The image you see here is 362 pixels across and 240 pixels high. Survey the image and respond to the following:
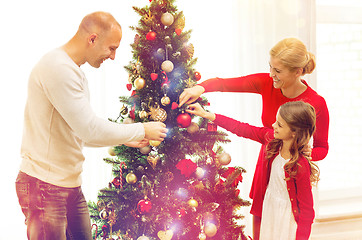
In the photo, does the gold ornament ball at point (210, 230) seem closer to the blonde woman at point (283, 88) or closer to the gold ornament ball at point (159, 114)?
the blonde woman at point (283, 88)

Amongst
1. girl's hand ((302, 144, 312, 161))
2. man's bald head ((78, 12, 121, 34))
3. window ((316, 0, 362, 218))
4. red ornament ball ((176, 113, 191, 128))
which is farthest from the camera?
window ((316, 0, 362, 218))

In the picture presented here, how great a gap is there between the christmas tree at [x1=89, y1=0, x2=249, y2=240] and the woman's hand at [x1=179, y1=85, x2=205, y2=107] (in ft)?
0.14

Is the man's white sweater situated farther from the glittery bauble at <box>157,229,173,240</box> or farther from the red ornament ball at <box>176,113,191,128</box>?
the glittery bauble at <box>157,229,173,240</box>

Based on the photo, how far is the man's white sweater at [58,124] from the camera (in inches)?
51.6

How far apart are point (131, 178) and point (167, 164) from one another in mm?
205

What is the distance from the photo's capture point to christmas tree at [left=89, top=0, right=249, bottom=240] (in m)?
1.84

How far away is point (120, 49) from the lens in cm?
251

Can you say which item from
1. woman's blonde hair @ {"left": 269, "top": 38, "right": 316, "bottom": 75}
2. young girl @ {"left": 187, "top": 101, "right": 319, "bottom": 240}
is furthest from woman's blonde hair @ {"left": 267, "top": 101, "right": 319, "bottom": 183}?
woman's blonde hair @ {"left": 269, "top": 38, "right": 316, "bottom": 75}

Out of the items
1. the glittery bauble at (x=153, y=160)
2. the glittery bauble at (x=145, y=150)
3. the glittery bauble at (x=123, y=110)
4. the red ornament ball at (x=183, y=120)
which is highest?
the glittery bauble at (x=123, y=110)

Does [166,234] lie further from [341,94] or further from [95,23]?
[341,94]

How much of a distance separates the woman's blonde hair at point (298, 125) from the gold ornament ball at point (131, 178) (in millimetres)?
779

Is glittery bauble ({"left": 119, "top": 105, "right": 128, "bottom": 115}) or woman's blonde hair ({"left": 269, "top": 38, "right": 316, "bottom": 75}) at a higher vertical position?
woman's blonde hair ({"left": 269, "top": 38, "right": 316, "bottom": 75})

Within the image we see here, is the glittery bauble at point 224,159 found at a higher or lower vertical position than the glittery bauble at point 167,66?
lower

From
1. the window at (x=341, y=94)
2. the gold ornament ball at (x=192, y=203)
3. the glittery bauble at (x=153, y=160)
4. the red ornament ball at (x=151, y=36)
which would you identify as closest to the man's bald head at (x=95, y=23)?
the red ornament ball at (x=151, y=36)
